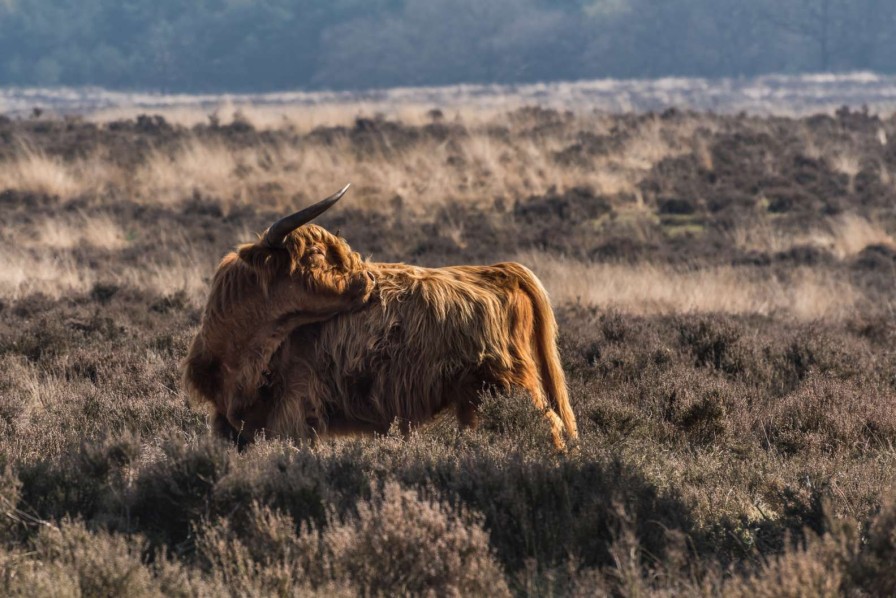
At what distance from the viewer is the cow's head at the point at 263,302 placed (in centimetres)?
520

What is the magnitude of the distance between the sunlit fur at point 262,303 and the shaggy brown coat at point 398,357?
11mm

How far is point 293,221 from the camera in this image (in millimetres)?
5082

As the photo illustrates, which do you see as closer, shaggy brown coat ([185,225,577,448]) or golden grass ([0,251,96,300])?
shaggy brown coat ([185,225,577,448])

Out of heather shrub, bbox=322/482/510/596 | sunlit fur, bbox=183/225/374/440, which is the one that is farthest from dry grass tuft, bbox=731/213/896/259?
heather shrub, bbox=322/482/510/596

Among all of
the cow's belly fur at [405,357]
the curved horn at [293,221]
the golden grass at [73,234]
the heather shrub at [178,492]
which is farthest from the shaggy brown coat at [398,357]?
the golden grass at [73,234]

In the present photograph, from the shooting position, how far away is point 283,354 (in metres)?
5.20

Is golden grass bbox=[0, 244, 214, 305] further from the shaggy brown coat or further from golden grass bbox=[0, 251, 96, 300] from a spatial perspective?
the shaggy brown coat

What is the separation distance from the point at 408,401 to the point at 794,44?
9556cm

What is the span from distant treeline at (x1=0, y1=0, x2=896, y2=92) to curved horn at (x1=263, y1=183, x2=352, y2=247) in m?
83.3

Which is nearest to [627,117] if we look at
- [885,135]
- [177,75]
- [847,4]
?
[885,135]

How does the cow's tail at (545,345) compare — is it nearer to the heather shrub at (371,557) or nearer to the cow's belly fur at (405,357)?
the cow's belly fur at (405,357)

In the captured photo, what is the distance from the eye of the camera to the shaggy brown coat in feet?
16.5

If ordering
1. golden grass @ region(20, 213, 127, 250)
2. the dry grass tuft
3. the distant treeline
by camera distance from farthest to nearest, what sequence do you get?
the distant treeline < the dry grass tuft < golden grass @ region(20, 213, 127, 250)

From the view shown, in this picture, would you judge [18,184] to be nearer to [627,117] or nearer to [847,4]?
[627,117]
